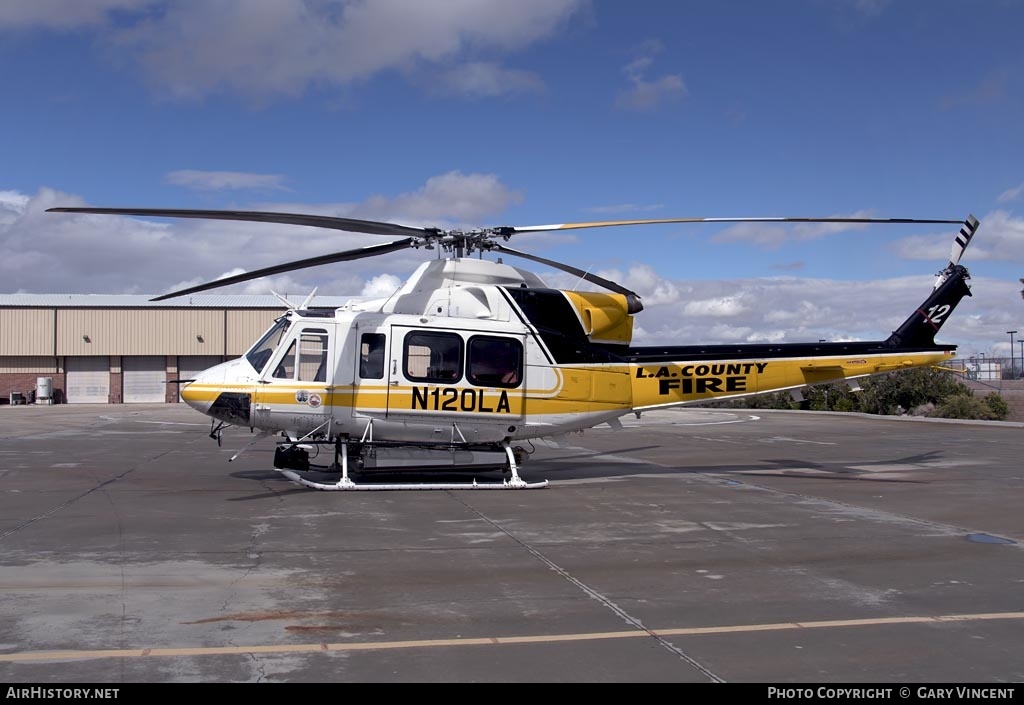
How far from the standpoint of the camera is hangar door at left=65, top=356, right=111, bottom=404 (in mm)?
62188

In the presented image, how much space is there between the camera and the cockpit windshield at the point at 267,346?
13703 millimetres

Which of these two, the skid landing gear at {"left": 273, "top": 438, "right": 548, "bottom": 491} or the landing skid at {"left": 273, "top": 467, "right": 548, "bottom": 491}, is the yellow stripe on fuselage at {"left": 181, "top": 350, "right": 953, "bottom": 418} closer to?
the skid landing gear at {"left": 273, "top": 438, "right": 548, "bottom": 491}

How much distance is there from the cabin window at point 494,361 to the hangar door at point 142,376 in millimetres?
55273

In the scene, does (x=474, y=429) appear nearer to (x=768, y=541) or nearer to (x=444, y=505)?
(x=444, y=505)

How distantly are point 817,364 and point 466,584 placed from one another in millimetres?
10417

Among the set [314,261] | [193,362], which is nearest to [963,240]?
[314,261]

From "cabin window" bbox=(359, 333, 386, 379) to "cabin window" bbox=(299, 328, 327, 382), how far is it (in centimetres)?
60

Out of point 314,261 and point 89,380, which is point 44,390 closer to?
point 89,380

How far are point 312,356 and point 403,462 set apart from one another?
7.65 feet

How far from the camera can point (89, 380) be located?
6231 cm

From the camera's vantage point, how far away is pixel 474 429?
562 inches

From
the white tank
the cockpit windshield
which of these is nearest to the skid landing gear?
the cockpit windshield
